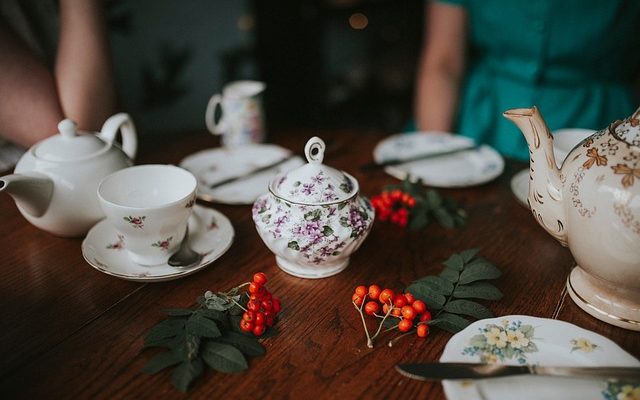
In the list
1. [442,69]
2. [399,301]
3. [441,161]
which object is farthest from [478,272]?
[442,69]

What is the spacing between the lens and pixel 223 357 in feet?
1.77

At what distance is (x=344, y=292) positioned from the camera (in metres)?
0.67

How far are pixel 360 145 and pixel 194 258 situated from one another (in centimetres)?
58

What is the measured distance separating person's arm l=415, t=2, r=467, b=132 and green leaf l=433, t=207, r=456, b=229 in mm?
730

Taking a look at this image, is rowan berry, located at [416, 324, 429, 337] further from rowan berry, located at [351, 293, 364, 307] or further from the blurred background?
the blurred background

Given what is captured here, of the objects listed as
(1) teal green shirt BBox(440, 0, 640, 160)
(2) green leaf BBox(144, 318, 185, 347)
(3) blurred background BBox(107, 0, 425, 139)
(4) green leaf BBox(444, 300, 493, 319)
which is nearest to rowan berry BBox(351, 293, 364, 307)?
(4) green leaf BBox(444, 300, 493, 319)

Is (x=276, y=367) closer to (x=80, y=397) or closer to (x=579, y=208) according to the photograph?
(x=80, y=397)

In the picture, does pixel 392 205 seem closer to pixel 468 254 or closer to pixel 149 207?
pixel 468 254

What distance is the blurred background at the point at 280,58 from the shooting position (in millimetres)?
1941

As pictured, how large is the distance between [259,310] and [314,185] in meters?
0.18

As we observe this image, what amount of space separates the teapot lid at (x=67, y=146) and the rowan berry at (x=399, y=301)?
1.66 ft

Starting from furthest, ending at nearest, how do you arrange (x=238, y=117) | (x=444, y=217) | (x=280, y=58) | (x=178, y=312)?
(x=280, y=58), (x=238, y=117), (x=444, y=217), (x=178, y=312)

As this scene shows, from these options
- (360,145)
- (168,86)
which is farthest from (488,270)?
(168,86)

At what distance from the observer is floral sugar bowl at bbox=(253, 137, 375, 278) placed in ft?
2.13
